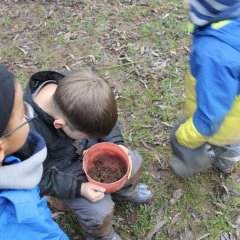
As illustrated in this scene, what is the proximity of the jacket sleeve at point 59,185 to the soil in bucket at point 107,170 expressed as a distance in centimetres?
16

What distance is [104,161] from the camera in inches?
104

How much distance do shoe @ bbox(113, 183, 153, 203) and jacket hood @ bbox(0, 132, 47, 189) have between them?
1179mm

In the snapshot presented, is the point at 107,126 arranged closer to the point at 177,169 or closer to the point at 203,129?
the point at 203,129

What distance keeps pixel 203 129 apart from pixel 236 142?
502 mm

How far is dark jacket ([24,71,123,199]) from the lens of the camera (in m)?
2.34

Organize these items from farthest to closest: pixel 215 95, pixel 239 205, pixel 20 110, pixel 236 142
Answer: pixel 239 205, pixel 236 142, pixel 215 95, pixel 20 110

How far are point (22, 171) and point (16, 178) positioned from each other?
4 cm

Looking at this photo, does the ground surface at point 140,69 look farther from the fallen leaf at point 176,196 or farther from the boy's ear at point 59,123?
the boy's ear at point 59,123

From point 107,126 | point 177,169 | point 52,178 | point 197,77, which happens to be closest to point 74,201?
point 52,178

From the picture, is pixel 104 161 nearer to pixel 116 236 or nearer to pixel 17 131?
pixel 116 236

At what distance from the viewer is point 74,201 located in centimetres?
254

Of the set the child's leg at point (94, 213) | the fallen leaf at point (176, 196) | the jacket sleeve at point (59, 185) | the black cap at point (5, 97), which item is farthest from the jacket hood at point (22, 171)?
the fallen leaf at point (176, 196)

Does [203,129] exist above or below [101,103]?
below

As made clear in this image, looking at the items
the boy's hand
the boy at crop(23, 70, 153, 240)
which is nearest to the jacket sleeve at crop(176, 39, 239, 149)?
the boy at crop(23, 70, 153, 240)
